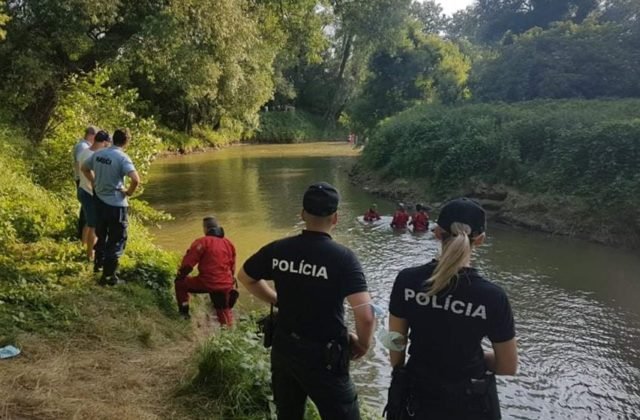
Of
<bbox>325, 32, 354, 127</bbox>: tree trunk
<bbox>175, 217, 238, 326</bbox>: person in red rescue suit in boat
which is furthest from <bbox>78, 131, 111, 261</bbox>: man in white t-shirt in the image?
<bbox>325, 32, 354, 127</bbox>: tree trunk

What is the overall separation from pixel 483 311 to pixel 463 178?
1641cm

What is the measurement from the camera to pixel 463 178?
18734 mm

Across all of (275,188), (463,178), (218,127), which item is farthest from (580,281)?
(218,127)

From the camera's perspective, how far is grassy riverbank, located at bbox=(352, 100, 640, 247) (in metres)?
14.5

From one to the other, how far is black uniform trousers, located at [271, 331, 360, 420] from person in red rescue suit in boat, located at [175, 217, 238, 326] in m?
3.74

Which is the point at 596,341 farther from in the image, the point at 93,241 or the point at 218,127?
the point at 218,127

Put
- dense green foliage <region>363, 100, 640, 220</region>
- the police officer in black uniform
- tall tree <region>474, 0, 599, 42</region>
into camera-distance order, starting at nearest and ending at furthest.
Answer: the police officer in black uniform < dense green foliage <region>363, 100, 640, 220</region> < tall tree <region>474, 0, 599, 42</region>

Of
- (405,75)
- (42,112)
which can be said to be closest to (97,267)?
(42,112)

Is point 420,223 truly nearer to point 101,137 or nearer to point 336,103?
point 101,137

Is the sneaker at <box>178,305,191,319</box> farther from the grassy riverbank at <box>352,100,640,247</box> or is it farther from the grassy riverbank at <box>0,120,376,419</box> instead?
the grassy riverbank at <box>352,100,640,247</box>

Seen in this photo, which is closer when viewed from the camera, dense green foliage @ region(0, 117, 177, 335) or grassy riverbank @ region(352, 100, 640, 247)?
dense green foliage @ region(0, 117, 177, 335)

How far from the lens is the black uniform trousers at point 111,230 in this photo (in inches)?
279

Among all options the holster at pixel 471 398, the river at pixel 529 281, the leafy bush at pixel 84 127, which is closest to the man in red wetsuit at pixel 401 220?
the river at pixel 529 281

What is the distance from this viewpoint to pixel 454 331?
292 cm
